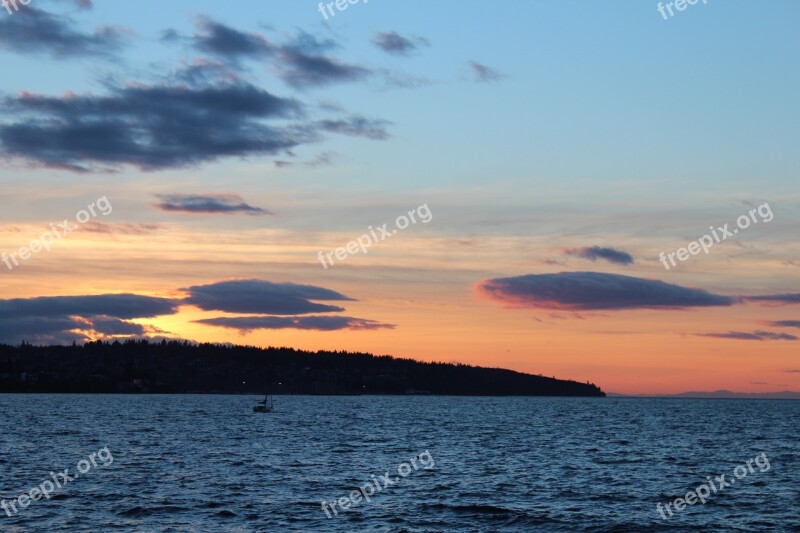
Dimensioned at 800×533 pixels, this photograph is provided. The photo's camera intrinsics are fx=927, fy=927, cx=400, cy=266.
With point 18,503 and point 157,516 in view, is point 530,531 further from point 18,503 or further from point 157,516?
point 18,503

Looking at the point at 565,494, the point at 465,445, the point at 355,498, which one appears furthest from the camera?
the point at 465,445

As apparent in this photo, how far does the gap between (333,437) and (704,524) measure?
2982 inches

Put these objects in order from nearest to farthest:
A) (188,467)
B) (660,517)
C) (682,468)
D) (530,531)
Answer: (530,531) → (660,517) → (188,467) → (682,468)

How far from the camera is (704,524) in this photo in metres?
54.6

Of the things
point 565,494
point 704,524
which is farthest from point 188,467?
point 704,524

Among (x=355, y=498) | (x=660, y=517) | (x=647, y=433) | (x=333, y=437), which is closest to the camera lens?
(x=660, y=517)

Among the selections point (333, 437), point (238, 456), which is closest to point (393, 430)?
point (333, 437)

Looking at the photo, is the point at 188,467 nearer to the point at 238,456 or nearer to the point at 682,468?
the point at 238,456

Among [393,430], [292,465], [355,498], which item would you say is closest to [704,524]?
[355,498]

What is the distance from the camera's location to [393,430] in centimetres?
14838

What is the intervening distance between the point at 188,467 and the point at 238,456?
1229 cm

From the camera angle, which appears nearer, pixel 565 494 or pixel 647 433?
pixel 565 494

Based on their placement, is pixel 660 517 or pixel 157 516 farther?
pixel 660 517

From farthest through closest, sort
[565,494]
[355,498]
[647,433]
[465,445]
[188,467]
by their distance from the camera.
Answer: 1. [647,433]
2. [465,445]
3. [188,467]
4. [565,494]
5. [355,498]
